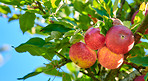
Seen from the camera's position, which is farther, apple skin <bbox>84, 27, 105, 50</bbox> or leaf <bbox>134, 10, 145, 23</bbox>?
leaf <bbox>134, 10, 145, 23</bbox>

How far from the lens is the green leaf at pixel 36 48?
1.34 meters

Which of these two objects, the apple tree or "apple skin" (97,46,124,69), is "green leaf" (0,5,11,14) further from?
"apple skin" (97,46,124,69)

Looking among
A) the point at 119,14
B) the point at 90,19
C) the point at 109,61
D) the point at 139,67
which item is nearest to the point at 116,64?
the point at 109,61

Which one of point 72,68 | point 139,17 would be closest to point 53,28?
point 139,17

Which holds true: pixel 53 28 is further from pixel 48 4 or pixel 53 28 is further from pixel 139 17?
pixel 139 17

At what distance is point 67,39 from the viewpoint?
4.47ft

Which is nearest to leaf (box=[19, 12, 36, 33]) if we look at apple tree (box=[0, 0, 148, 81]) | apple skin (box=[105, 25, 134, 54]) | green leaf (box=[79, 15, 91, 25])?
apple tree (box=[0, 0, 148, 81])

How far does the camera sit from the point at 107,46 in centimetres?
114

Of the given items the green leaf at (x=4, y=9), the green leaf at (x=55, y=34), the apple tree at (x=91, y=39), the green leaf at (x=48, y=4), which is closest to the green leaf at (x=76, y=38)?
the apple tree at (x=91, y=39)

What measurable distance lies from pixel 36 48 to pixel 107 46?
0.53m

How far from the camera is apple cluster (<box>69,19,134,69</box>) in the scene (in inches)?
43.3

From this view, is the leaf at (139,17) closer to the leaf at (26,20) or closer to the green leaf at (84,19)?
the green leaf at (84,19)

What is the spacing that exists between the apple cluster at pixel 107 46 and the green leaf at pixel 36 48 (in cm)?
20

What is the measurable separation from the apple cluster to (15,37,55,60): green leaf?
0.65 ft
